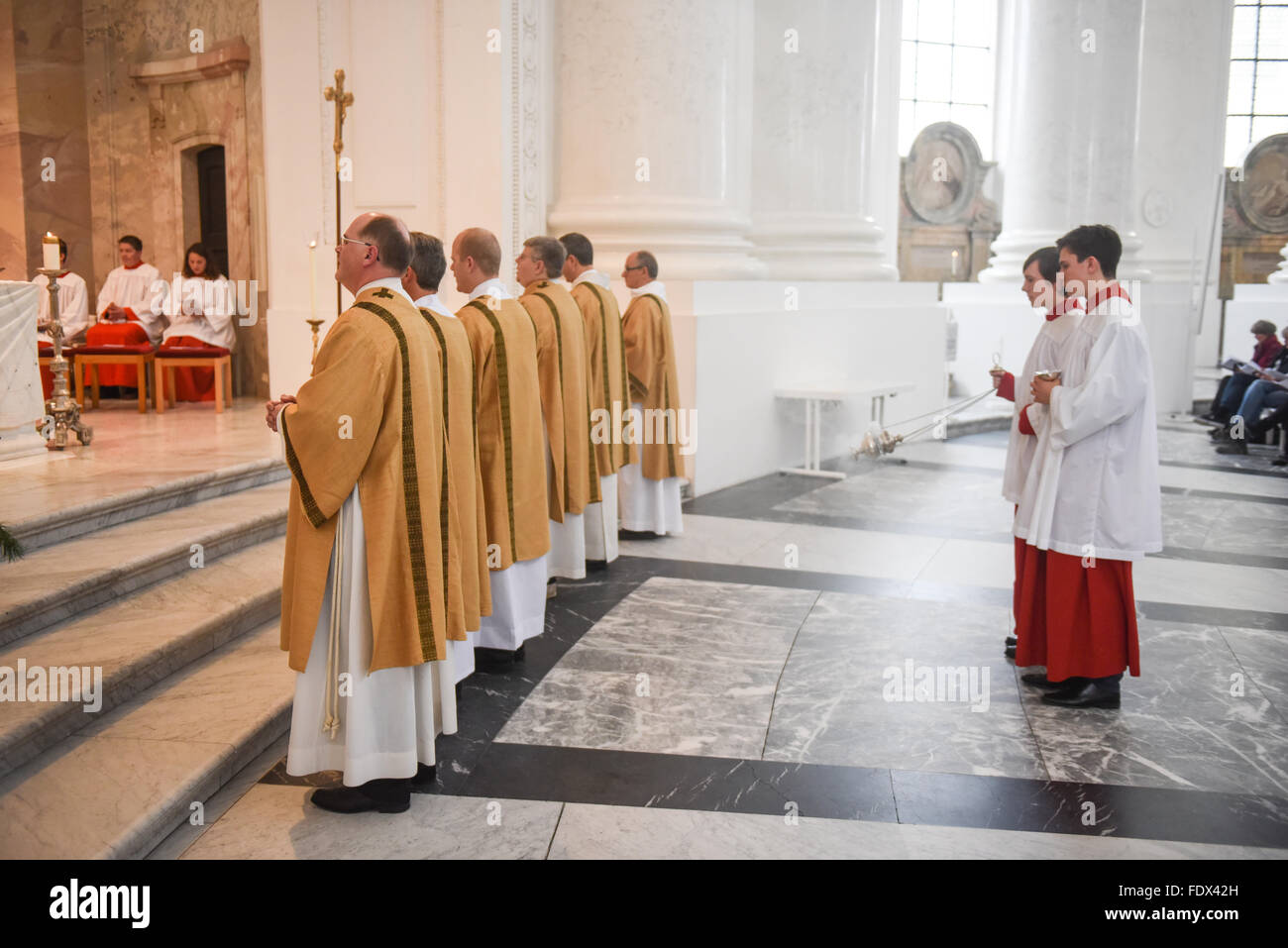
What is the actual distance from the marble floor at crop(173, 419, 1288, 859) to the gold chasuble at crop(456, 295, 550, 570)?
59 cm

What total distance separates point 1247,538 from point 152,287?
8.75 m

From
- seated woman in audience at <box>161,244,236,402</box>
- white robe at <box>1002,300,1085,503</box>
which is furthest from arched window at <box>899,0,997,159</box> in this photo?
white robe at <box>1002,300,1085,503</box>

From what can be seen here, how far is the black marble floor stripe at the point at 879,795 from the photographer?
11.4 feet

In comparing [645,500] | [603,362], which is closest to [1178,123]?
[645,500]

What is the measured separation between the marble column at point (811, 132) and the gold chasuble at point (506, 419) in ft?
19.7

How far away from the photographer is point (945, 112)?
19.2 metres

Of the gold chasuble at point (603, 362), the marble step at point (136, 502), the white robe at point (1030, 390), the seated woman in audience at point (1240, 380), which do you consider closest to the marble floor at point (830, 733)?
the gold chasuble at point (603, 362)

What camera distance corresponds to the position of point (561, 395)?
5719 mm

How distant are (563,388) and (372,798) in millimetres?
2752

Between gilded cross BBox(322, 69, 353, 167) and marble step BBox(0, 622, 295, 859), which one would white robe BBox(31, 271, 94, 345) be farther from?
marble step BBox(0, 622, 295, 859)

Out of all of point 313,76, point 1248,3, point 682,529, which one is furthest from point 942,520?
point 1248,3

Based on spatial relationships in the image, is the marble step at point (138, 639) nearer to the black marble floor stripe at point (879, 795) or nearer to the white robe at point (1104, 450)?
the black marble floor stripe at point (879, 795)

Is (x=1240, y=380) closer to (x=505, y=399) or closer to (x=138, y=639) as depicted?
(x=505, y=399)
